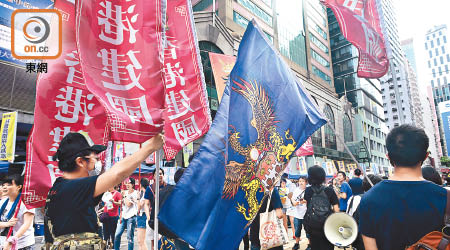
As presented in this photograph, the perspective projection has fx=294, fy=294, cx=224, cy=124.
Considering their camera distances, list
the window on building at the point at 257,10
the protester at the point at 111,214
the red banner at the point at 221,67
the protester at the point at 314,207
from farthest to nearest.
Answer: the window on building at the point at 257,10, the protester at the point at 111,214, the red banner at the point at 221,67, the protester at the point at 314,207

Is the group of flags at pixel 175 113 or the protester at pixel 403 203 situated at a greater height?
the group of flags at pixel 175 113

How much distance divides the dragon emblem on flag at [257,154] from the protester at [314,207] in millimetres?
1949

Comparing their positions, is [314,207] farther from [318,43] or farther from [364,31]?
[318,43]

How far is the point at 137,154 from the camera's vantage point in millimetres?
2121

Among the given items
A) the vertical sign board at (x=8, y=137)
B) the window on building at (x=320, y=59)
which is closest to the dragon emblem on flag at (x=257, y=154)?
the vertical sign board at (x=8, y=137)

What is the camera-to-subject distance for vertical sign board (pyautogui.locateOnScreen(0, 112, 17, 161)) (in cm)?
1040

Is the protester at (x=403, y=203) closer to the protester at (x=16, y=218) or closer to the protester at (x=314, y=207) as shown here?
the protester at (x=314, y=207)

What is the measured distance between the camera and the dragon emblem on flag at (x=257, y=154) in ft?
9.14

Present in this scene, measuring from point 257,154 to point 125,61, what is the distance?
1.55 m

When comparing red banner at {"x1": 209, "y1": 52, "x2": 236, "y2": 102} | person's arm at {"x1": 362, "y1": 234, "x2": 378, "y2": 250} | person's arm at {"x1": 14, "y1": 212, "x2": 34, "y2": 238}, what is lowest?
person's arm at {"x1": 14, "y1": 212, "x2": 34, "y2": 238}

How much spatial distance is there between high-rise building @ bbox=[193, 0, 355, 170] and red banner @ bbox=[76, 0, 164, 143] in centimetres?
1945

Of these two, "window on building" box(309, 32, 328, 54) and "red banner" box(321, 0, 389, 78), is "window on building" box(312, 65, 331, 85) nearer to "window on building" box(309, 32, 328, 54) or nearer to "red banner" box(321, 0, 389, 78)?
"window on building" box(309, 32, 328, 54)

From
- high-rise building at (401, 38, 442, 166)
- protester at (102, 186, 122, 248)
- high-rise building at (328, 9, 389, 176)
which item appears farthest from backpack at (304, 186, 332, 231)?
high-rise building at (401, 38, 442, 166)

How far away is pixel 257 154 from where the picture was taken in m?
3.01
